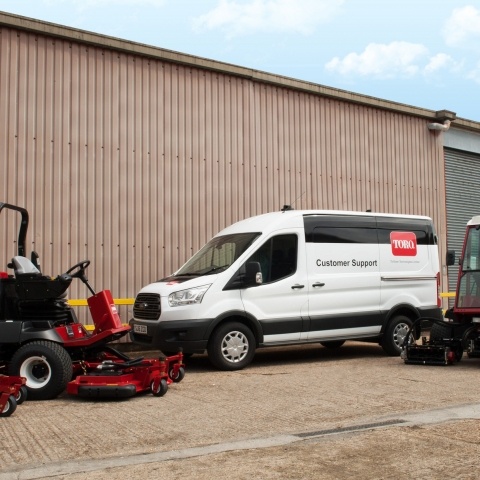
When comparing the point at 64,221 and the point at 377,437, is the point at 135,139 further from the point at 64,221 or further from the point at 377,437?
the point at 377,437

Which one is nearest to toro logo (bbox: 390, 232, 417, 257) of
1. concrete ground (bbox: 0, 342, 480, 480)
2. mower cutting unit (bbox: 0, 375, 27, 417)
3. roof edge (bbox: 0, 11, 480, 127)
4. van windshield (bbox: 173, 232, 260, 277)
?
van windshield (bbox: 173, 232, 260, 277)

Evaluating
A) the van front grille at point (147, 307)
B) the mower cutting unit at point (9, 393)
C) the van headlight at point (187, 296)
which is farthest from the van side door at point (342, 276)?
the mower cutting unit at point (9, 393)

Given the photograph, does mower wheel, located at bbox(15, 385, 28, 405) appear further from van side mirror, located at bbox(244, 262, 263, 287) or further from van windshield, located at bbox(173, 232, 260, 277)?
van side mirror, located at bbox(244, 262, 263, 287)

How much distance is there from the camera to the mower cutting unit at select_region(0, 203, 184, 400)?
25.7 feet

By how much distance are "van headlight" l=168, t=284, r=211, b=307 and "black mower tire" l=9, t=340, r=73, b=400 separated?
248 cm

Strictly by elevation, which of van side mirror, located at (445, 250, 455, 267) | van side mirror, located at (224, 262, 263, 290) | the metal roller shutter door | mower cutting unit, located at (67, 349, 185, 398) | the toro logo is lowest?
mower cutting unit, located at (67, 349, 185, 398)

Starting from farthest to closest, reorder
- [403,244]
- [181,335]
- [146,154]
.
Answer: [146,154]
[403,244]
[181,335]

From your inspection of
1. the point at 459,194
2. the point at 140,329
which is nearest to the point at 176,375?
the point at 140,329

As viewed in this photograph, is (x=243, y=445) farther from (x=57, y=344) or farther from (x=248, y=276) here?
(x=248, y=276)

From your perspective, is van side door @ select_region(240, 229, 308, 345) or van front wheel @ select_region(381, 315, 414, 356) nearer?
van side door @ select_region(240, 229, 308, 345)

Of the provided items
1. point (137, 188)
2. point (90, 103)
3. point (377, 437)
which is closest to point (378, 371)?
point (377, 437)

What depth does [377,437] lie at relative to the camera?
591 cm

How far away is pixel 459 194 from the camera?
1948 cm

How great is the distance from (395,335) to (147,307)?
438 centimetres
